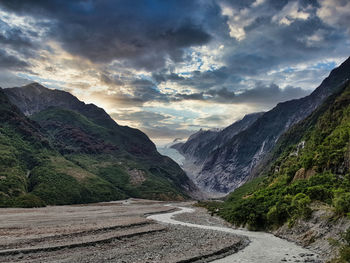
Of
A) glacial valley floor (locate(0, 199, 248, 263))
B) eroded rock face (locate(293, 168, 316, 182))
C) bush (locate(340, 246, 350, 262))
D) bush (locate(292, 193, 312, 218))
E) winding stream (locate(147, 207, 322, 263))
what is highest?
eroded rock face (locate(293, 168, 316, 182))

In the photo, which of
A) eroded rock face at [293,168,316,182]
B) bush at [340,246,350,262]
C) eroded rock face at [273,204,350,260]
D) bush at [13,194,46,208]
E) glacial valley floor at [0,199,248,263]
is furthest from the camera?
bush at [13,194,46,208]

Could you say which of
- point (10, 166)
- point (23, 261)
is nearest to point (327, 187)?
point (23, 261)

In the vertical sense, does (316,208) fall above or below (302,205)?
below

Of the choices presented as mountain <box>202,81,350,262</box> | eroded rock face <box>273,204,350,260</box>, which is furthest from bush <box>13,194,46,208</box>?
eroded rock face <box>273,204,350,260</box>

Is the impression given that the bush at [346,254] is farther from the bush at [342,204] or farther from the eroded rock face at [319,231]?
the bush at [342,204]

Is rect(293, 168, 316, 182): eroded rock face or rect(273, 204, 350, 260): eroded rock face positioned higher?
rect(293, 168, 316, 182): eroded rock face

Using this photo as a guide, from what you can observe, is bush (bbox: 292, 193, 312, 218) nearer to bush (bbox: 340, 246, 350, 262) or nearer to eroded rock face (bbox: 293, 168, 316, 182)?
eroded rock face (bbox: 293, 168, 316, 182)

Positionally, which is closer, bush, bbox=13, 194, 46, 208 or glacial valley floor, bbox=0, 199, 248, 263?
glacial valley floor, bbox=0, 199, 248, 263

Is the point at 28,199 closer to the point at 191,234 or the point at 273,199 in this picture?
the point at 191,234

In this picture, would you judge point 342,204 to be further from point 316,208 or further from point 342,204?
point 316,208

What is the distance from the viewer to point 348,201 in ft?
99.5

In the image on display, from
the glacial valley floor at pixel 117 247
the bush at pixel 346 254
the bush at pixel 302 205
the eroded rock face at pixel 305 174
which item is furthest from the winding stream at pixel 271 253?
the eroded rock face at pixel 305 174

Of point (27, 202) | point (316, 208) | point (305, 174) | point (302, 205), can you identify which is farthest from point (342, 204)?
point (27, 202)

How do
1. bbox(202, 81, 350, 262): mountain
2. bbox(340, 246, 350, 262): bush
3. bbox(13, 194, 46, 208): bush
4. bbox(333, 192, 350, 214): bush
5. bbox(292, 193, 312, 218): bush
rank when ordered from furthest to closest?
bbox(13, 194, 46, 208): bush < bbox(292, 193, 312, 218): bush < bbox(333, 192, 350, 214): bush < bbox(202, 81, 350, 262): mountain < bbox(340, 246, 350, 262): bush
